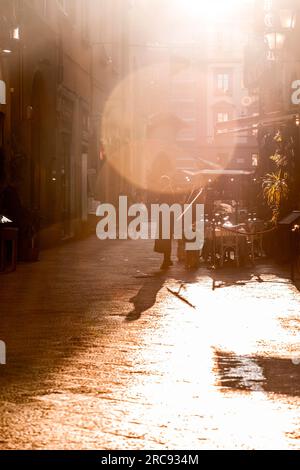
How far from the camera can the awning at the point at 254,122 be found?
2419 centimetres

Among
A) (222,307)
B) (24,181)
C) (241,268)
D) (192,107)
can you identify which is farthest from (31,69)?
(192,107)

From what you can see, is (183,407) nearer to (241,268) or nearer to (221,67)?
(241,268)

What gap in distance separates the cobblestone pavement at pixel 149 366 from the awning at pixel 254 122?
350 inches

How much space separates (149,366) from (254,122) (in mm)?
20821

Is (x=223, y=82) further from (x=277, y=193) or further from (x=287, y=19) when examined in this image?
(x=277, y=193)

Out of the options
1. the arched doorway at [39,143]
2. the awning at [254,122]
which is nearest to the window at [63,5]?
the arched doorway at [39,143]

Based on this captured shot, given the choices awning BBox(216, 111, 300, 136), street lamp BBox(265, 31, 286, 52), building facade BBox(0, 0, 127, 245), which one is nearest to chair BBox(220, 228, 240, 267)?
building facade BBox(0, 0, 127, 245)

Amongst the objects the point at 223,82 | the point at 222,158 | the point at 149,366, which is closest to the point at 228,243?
the point at 149,366

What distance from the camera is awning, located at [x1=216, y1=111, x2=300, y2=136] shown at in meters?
24.2

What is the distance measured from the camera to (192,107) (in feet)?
316

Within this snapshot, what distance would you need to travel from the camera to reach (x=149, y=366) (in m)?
8.27

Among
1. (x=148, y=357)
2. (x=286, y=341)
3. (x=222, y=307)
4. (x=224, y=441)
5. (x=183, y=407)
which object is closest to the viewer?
(x=224, y=441)

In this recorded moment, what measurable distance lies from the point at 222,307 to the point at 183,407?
19.9 ft

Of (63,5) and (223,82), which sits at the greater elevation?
(63,5)
